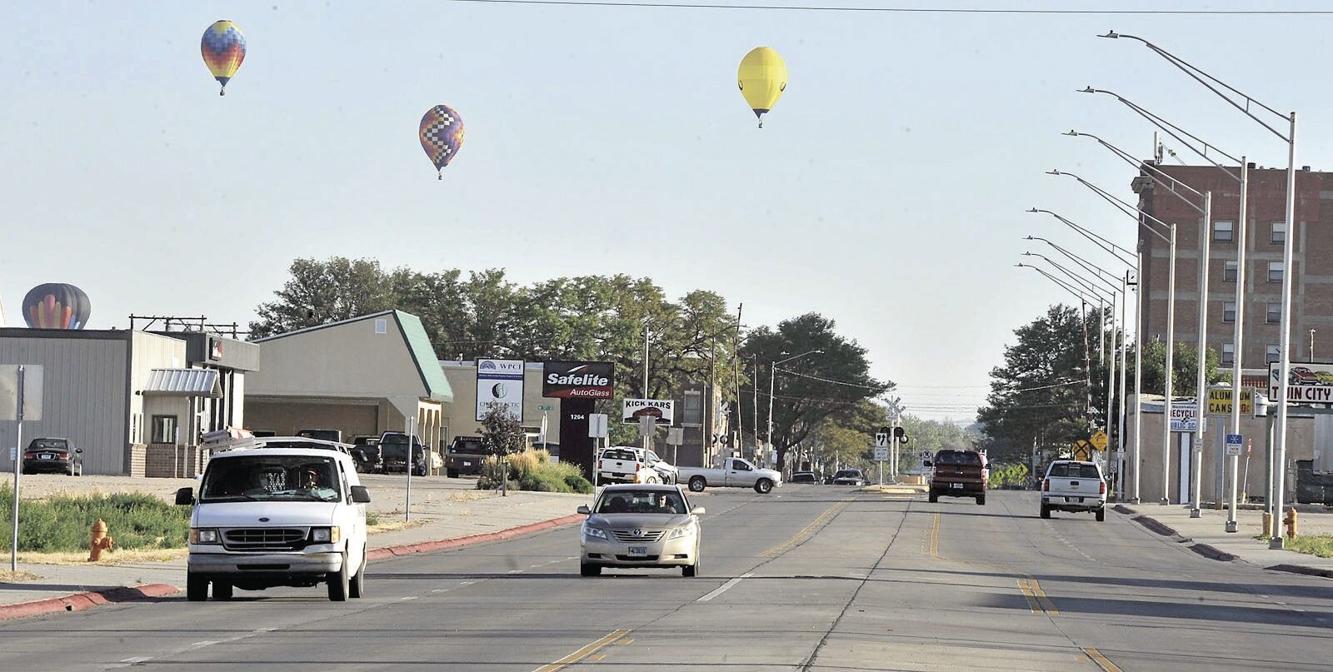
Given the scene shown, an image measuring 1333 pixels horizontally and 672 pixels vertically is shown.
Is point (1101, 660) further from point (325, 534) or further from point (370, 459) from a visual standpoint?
point (370, 459)

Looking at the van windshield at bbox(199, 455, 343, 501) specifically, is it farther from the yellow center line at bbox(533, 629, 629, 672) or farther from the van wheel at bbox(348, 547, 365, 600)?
the yellow center line at bbox(533, 629, 629, 672)

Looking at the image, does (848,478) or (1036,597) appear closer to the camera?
(1036,597)

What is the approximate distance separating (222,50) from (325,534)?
33.1 meters

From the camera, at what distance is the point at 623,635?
17.9 meters

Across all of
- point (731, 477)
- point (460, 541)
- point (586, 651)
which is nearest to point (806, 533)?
point (460, 541)

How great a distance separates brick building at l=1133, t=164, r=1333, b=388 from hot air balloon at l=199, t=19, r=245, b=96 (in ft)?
231

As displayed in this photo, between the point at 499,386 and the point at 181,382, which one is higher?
the point at 499,386

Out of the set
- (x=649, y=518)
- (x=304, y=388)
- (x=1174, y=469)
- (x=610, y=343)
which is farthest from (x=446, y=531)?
(x=610, y=343)

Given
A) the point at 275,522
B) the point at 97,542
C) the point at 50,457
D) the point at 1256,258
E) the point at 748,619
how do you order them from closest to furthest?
the point at 748,619 < the point at 275,522 < the point at 97,542 < the point at 50,457 < the point at 1256,258

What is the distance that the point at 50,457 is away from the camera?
61219 millimetres

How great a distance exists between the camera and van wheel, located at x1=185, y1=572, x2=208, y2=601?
71.1 feet

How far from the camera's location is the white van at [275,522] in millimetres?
Result: 21016

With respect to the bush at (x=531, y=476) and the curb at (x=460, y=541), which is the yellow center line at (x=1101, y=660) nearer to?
the curb at (x=460, y=541)

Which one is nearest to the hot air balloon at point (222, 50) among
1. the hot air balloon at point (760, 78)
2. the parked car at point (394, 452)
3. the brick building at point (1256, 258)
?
the hot air balloon at point (760, 78)
